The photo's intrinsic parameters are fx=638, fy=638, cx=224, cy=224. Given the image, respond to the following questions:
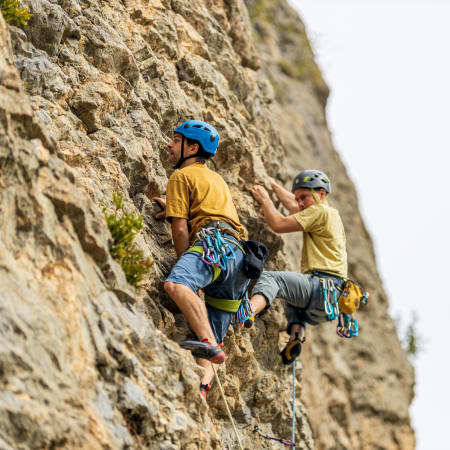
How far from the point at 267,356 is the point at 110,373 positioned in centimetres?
438

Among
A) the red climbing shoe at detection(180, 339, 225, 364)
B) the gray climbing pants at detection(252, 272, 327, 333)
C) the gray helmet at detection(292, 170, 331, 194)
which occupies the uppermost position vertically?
the gray helmet at detection(292, 170, 331, 194)

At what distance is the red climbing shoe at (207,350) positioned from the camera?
19.7ft

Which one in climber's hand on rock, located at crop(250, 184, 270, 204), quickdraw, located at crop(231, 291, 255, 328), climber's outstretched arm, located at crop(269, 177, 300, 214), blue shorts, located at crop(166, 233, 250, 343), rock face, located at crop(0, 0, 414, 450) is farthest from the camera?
climber's outstretched arm, located at crop(269, 177, 300, 214)

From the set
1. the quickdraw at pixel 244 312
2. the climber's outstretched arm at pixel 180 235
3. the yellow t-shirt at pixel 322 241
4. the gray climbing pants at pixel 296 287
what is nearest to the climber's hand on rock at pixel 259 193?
the yellow t-shirt at pixel 322 241

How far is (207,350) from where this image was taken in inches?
238

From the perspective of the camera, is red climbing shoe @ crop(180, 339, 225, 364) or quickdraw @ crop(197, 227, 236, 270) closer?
red climbing shoe @ crop(180, 339, 225, 364)

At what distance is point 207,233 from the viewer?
22.5 feet

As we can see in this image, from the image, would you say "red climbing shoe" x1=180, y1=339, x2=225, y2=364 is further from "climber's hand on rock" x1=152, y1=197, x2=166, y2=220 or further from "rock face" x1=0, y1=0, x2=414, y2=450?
"climber's hand on rock" x1=152, y1=197, x2=166, y2=220

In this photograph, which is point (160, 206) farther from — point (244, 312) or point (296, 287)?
point (296, 287)

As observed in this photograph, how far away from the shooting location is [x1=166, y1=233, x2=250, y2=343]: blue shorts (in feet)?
21.4

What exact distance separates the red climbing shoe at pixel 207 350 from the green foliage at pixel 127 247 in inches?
30.7

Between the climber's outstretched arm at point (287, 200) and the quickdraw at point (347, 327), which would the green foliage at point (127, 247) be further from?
the climber's outstretched arm at point (287, 200)

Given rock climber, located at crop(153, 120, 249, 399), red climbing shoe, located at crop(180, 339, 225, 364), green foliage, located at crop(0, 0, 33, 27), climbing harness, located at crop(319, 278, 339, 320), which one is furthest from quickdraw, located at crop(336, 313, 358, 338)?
green foliage, located at crop(0, 0, 33, 27)

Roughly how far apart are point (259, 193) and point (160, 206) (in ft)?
6.93
